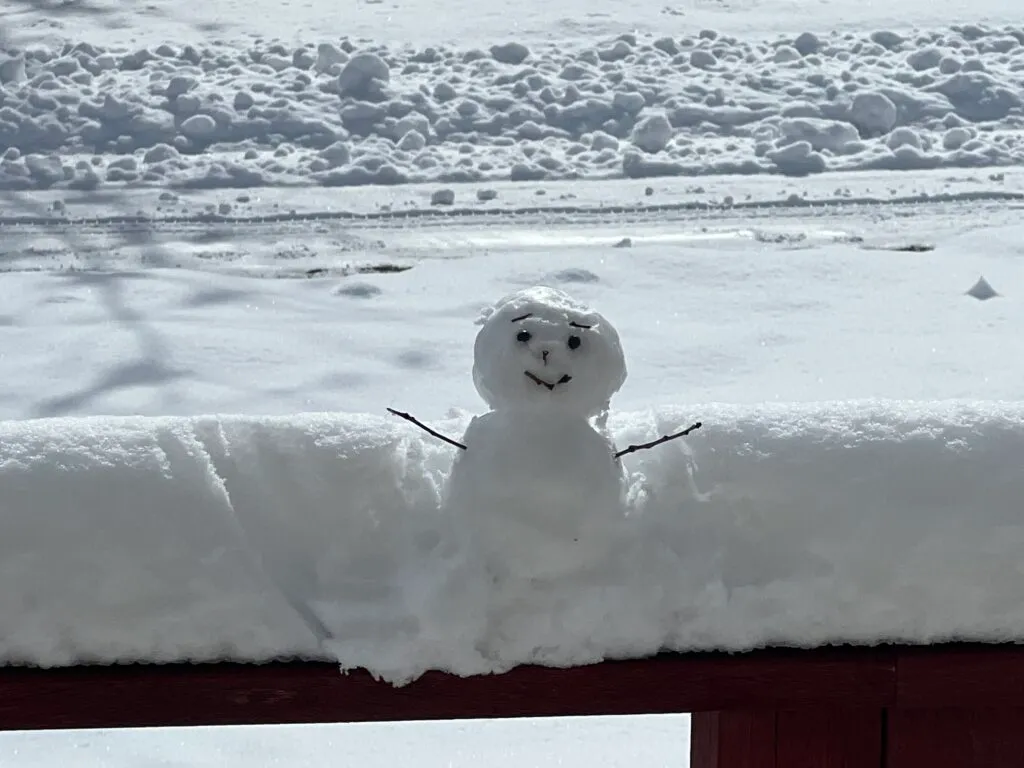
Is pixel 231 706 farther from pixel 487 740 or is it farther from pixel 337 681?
pixel 487 740

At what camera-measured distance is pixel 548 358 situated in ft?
3.42

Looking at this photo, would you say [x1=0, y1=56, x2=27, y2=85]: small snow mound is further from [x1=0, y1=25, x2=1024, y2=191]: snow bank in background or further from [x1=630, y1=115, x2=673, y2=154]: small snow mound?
[x1=630, y1=115, x2=673, y2=154]: small snow mound

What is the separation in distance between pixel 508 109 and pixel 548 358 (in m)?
4.67

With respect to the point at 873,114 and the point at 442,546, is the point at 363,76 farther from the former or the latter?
the point at 442,546

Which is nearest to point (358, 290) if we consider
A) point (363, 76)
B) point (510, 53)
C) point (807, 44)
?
point (363, 76)

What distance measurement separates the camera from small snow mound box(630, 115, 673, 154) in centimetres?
519

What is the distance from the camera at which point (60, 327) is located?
3.61 m

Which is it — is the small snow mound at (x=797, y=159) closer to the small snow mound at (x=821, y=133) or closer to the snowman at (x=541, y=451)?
the small snow mound at (x=821, y=133)

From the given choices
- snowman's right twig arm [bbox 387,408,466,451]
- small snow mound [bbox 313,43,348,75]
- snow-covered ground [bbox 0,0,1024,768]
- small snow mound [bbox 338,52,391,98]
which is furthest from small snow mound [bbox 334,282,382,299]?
snowman's right twig arm [bbox 387,408,466,451]

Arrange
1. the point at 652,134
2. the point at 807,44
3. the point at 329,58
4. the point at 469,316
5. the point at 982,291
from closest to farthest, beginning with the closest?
the point at 469,316, the point at 982,291, the point at 652,134, the point at 329,58, the point at 807,44

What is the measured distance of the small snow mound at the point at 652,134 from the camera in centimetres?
519

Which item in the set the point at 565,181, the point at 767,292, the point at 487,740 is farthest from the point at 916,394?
the point at 565,181

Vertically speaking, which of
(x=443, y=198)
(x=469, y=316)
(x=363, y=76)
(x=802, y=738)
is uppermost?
(x=363, y=76)

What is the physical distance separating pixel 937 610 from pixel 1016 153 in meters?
4.56
